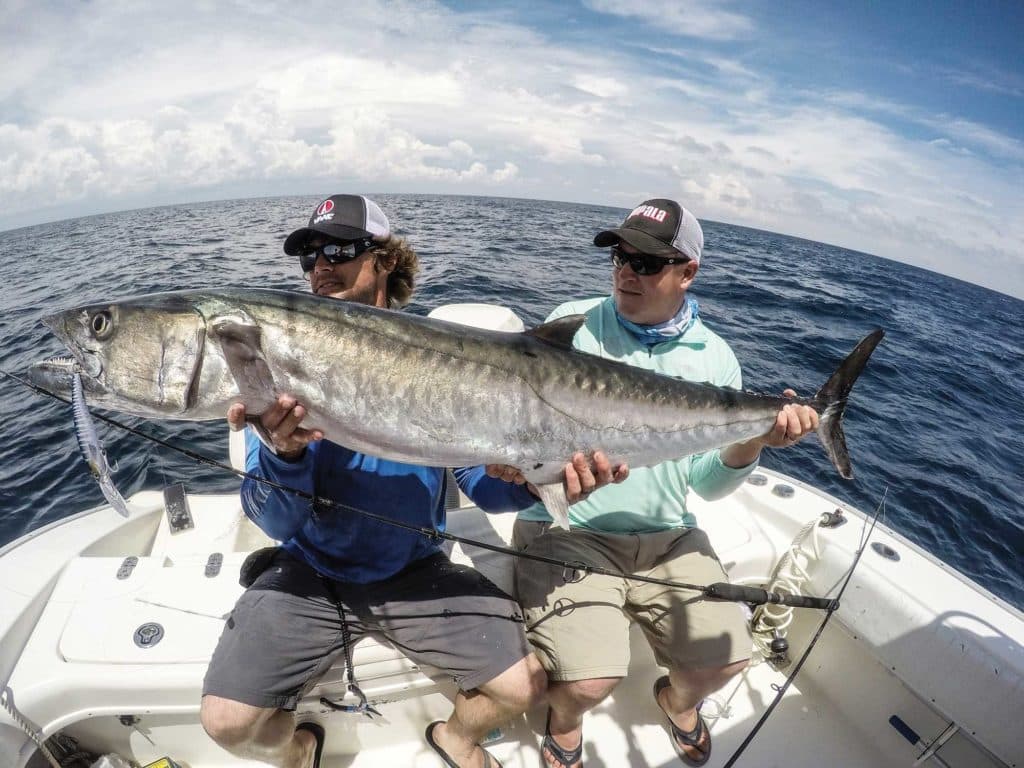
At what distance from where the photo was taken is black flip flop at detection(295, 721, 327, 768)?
2.75m

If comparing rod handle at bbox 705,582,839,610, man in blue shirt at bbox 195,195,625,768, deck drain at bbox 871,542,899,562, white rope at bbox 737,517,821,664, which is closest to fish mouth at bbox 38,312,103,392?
man in blue shirt at bbox 195,195,625,768

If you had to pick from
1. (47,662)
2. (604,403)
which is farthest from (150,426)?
(604,403)

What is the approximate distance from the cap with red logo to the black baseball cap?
141 centimetres

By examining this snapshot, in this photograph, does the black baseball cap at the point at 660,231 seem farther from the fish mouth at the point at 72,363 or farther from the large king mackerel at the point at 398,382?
the fish mouth at the point at 72,363

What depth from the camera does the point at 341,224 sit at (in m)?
2.68

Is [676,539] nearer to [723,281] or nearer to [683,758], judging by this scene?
[683,758]

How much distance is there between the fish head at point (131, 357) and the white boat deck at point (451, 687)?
133cm

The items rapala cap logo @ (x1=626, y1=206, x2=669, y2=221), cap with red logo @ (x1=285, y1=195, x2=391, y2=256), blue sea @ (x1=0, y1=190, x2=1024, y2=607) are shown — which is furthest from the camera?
blue sea @ (x1=0, y1=190, x2=1024, y2=607)

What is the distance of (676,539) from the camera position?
3.22 m

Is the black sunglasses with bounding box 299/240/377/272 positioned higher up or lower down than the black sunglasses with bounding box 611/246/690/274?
lower down

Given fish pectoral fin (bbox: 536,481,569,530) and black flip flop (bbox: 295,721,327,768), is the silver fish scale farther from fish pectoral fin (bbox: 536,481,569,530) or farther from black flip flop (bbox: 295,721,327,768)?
black flip flop (bbox: 295,721,327,768)

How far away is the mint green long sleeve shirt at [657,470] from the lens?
10.3ft

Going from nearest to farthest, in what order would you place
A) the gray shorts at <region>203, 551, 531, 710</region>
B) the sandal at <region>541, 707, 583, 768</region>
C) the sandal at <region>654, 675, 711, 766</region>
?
1. the gray shorts at <region>203, 551, 531, 710</region>
2. the sandal at <region>541, 707, 583, 768</region>
3. the sandal at <region>654, 675, 711, 766</region>

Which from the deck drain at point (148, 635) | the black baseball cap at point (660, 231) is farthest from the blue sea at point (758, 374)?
the black baseball cap at point (660, 231)
